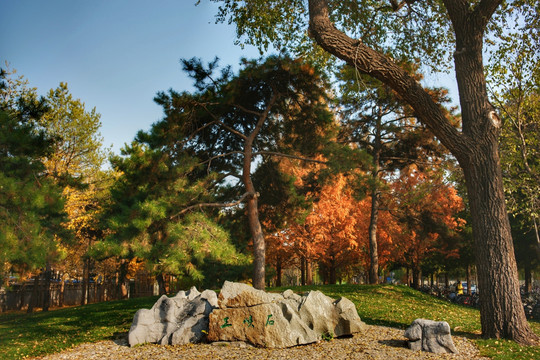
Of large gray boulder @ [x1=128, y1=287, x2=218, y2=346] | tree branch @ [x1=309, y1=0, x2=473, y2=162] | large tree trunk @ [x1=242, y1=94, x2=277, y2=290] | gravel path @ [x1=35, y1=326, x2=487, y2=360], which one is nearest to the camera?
gravel path @ [x1=35, y1=326, x2=487, y2=360]

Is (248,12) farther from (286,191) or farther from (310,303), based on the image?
(310,303)

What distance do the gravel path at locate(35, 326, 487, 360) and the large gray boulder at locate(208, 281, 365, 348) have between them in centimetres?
21

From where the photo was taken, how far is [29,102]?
9.75m

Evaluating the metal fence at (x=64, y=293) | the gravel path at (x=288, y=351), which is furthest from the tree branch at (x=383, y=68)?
the metal fence at (x=64, y=293)

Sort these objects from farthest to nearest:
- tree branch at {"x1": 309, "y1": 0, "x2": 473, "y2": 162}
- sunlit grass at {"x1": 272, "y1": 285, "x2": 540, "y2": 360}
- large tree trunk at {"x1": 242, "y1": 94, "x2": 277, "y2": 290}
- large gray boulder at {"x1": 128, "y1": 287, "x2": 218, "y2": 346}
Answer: large tree trunk at {"x1": 242, "y1": 94, "x2": 277, "y2": 290} → tree branch at {"x1": 309, "y1": 0, "x2": 473, "y2": 162} → large gray boulder at {"x1": 128, "y1": 287, "x2": 218, "y2": 346} → sunlit grass at {"x1": 272, "y1": 285, "x2": 540, "y2": 360}

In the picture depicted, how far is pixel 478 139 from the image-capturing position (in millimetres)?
8094

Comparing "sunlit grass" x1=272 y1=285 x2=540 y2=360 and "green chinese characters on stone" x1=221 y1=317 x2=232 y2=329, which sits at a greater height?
"green chinese characters on stone" x1=221 y1=317 x2=232 y2=329

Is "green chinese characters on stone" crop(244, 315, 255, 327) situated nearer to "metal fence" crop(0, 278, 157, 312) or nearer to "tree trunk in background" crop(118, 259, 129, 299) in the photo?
"metal fence" crop(0, 278, 157, 312)

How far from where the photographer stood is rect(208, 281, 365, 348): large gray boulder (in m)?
7.26

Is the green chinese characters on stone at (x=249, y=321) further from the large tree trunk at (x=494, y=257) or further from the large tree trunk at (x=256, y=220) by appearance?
the large tree trunk at (x=256, y=220)

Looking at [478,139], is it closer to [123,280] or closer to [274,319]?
[274,319]

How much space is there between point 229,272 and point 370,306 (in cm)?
676

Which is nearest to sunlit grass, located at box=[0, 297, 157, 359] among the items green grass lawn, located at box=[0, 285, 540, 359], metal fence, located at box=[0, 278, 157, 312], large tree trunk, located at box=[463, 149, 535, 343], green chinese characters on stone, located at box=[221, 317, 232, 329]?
green grass lawn, located at box=[0, 285, 540, 359]

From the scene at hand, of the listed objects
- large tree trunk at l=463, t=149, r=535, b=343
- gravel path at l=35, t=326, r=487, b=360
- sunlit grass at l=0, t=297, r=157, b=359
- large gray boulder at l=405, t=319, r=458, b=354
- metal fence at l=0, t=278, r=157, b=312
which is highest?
large tree trunk at l=463, t=149, r=535, b=343
